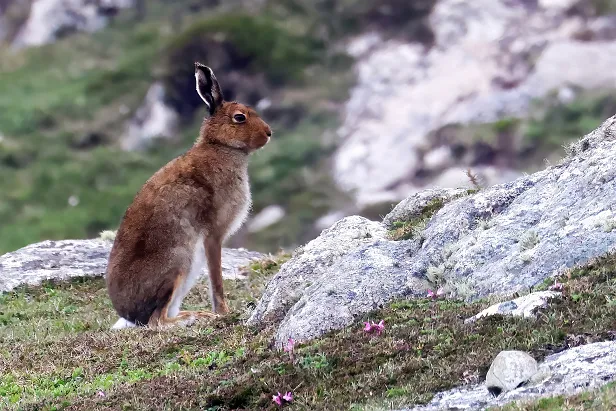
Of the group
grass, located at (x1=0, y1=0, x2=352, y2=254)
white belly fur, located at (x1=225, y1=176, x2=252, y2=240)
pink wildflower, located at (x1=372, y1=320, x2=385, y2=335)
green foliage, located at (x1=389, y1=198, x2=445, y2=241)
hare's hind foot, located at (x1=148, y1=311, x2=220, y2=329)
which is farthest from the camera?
grass, located at (x1=0, y1=0, x2=352, y2=254)

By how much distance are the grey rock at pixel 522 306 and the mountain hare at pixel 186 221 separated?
5282 millimetres

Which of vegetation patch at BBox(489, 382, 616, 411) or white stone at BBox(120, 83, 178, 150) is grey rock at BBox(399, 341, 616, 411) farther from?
white stone at BBox(120, 83, 178, 150)

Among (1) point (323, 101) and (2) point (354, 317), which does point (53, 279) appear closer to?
(2) point (354, 317)

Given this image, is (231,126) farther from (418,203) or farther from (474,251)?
(474,251)

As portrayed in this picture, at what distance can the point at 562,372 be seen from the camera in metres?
8.42

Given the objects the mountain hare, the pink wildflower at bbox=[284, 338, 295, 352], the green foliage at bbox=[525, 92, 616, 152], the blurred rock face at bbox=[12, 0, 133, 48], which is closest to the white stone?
the blurred rock face at bbox=[12, 0, 133, 48]

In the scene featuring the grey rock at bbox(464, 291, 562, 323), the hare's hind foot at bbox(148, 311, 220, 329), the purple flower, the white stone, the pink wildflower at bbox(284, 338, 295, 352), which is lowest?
the hare's hind foot at bbox(148, 311, 220, 329)

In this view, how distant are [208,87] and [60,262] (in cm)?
619

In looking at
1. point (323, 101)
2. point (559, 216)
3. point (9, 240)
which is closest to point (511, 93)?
point (323, 101)

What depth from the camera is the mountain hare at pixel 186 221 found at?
14.5m

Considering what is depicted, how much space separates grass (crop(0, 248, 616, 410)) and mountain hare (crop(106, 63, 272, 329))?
107 centimetres

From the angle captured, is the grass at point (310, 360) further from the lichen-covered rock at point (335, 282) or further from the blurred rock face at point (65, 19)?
the blurred rock face at point (65, 19)

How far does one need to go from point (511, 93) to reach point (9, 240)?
1881cm

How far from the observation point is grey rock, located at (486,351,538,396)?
848 cm
